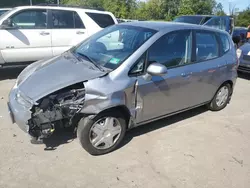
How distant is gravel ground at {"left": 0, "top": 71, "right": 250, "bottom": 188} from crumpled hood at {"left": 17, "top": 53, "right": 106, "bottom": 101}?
0.82 meters

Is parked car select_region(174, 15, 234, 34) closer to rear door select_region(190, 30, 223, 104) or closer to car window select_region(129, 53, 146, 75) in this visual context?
rear door select_region(190, 30, 223, 104)

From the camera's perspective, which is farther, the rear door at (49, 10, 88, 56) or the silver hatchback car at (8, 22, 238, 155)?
the rear door at (49, 10, 88, 56)

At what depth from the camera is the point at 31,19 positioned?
6152 millimetres

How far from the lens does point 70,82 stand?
294 cm

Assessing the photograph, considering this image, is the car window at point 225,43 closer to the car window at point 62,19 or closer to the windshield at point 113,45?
the windshield at point 113,45

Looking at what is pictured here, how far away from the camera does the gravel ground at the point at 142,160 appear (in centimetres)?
280

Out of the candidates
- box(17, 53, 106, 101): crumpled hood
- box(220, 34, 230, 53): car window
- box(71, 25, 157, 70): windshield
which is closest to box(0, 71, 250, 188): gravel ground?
box(17, 53, 106, 101): crumpled hood

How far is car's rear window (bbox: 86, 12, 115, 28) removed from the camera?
6973 millimetres

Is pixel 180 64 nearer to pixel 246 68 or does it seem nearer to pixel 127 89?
pixel 127 89

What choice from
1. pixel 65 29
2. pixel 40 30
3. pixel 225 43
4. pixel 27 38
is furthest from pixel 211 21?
pixel 27 38

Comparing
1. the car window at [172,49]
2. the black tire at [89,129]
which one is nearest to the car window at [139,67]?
the car window at [172,49]

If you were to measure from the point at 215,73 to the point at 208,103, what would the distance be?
2.32ft

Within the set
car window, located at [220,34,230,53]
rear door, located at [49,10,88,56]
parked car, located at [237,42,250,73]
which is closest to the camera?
car window, located at [220,34,230,53]

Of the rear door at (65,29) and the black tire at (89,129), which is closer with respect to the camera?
the black tire at (89,129)
